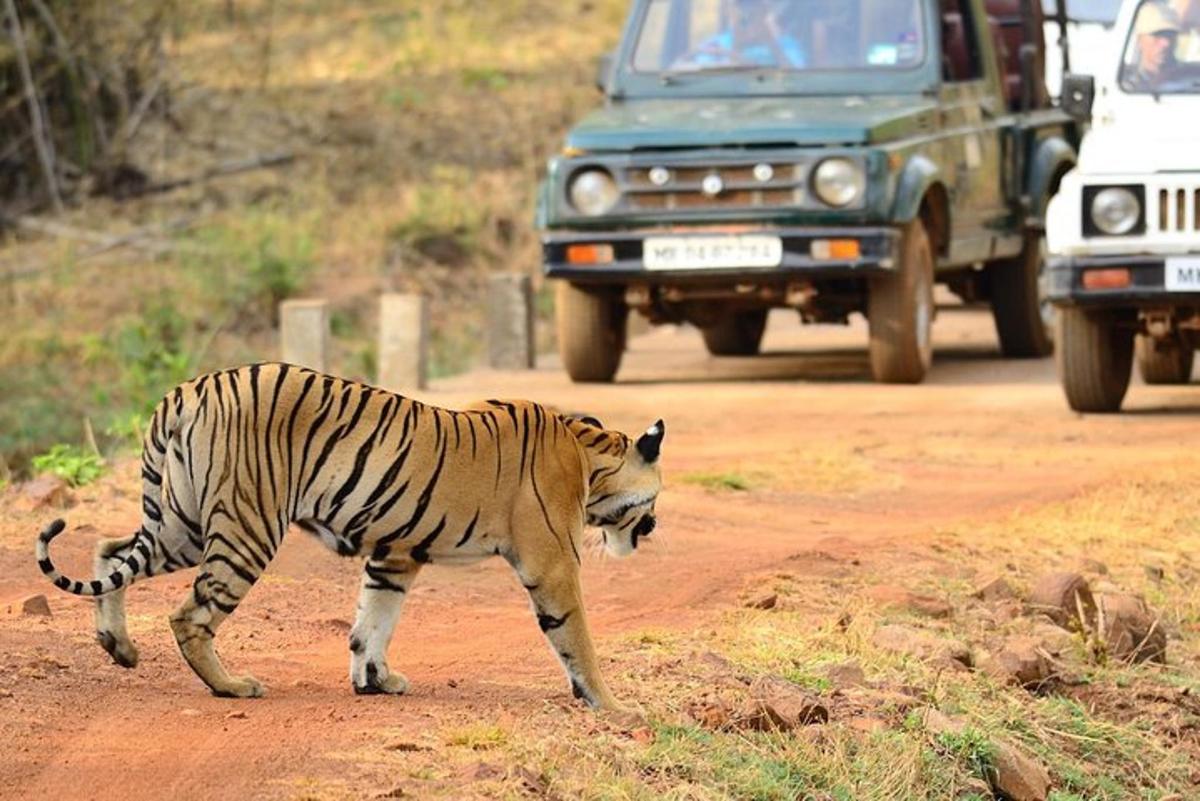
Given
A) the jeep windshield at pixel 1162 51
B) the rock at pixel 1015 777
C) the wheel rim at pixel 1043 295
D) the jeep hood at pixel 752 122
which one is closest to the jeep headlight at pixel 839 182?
the jeep hood at pixel 752 122

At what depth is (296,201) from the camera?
69.9 feet

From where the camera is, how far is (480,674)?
6.80 metres

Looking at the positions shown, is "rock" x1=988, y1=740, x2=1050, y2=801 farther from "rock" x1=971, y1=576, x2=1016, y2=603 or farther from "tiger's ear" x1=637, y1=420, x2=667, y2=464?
"rock" x1=971, y1=576, x2=1016, y2=603

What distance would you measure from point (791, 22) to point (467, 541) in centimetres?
858

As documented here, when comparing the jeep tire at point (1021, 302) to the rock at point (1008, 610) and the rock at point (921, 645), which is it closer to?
the rock at point (1008, 610)

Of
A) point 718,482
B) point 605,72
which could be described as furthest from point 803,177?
point 718,482

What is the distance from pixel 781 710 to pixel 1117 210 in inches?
243

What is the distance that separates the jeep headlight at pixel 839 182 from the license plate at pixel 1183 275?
2.07 metres

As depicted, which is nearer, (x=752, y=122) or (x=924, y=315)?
(x=752, y=122)

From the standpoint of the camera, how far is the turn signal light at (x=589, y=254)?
13.6 meters

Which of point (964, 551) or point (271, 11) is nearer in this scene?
point (964, 551)

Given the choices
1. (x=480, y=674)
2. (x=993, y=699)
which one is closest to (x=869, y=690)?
(x=993, y=699)

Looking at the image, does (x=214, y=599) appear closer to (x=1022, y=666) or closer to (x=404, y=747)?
(x=404, y=747)

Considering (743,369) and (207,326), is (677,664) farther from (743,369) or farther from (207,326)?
(207,326)
